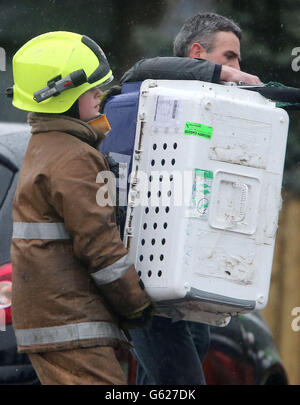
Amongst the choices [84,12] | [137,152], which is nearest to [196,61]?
[137,152]

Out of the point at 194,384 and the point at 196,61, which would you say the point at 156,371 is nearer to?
the point at 194,384

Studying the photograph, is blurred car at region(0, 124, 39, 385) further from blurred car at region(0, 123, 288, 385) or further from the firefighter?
the firefighter

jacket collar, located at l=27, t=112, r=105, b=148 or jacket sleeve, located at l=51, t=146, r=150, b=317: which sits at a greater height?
Answer: jacket collar, located at l=27, t=112, r=105, b=148

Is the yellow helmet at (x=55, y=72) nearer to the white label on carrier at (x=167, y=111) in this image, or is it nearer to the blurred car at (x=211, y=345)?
the white label on carrier at (x=167, y=111)

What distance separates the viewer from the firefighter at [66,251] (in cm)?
369

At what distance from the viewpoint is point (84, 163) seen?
3725mm

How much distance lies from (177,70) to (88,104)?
452 mm

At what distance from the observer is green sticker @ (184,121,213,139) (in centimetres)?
385

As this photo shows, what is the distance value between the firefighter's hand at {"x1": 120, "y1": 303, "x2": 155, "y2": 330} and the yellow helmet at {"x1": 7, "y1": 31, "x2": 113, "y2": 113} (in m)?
0.84

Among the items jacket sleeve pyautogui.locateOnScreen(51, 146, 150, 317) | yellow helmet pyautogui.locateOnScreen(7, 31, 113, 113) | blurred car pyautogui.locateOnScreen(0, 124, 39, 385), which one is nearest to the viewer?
jacket sleeve pyautogui.locateOnScreen(51, 146, 150, 317)

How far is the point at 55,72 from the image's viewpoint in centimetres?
382

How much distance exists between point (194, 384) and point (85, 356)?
2.56 feet

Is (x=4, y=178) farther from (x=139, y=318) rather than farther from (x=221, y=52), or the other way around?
(x=221, y=52)

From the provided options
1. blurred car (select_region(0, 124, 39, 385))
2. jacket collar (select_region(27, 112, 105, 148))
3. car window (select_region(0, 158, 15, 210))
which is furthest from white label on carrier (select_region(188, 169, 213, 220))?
car window (select_region(0, 158, 15, 210))
